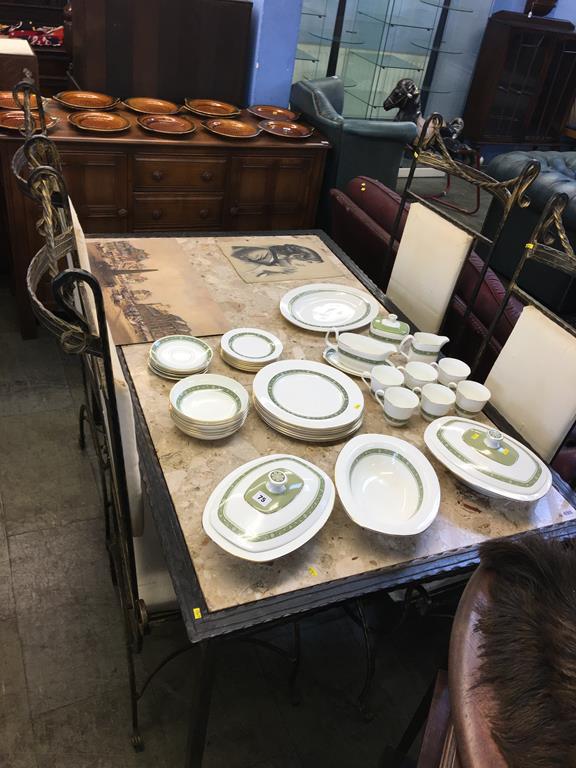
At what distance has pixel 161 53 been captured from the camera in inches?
121

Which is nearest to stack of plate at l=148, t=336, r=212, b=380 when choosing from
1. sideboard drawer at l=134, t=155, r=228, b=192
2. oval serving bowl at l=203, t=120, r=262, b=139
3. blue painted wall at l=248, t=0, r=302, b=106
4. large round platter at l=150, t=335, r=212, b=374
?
large round platter at l=150, t=335, r=212, b=374

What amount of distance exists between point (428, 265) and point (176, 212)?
1444mm

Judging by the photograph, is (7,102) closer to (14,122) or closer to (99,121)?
(14,122)

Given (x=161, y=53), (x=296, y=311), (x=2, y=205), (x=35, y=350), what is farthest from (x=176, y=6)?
(x=296, y=311)

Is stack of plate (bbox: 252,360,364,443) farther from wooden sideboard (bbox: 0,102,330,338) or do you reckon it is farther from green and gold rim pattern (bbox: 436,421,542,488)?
wooden sideboard (bbox: 0,102,330,338)

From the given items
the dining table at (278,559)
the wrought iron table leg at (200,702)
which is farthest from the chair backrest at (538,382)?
the wrought iron table leg at (200,702)

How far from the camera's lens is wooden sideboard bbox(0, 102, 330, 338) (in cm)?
257

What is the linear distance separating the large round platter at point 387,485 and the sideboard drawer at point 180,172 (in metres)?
1.96

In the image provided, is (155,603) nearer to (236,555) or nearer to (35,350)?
(236,555)

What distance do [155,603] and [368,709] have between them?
0.67 m

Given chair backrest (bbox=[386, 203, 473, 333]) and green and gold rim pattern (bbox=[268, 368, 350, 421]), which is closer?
green and gold rim pattern (bbox=[268, 368, 350, 421])

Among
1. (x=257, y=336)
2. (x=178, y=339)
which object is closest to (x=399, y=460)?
(x=257, y=336)

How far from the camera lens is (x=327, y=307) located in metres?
1.84

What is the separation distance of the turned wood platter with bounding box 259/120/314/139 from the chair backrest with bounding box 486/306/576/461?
1852mm
